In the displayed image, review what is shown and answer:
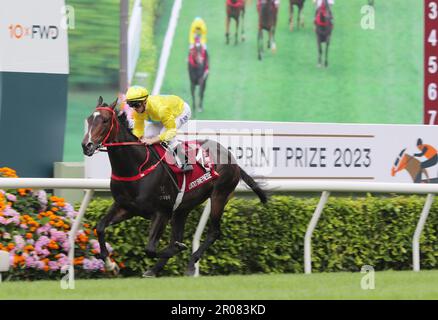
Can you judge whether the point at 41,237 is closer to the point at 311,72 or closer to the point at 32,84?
the point at 32,84

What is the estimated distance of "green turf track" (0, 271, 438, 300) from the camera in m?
6.21

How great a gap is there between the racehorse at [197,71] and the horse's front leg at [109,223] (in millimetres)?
12567

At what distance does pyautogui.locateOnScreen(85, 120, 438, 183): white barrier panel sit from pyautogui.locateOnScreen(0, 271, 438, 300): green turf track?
1.35 m

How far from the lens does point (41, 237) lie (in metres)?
7.57

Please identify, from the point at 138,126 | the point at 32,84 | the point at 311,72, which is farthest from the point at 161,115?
the point at 311,72

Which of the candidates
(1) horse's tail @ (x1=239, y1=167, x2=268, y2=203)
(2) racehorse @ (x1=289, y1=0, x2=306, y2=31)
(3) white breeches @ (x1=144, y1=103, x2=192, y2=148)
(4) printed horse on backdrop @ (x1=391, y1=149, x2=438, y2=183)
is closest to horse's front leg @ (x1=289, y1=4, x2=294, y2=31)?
(2) racehorse @ (x1=289, y1=0, x2=306, y2=31)

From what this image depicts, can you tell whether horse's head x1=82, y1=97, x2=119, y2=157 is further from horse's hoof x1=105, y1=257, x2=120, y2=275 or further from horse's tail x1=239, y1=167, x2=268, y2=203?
horse's tail x1=239, y1=167, x2=268, y2=203

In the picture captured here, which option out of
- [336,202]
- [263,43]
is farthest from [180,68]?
[336,202]

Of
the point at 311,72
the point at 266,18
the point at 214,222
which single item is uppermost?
the point at 266,18

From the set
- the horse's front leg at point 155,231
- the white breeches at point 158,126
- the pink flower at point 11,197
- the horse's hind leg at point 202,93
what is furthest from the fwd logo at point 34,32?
the horse's hind leg at point 202,93

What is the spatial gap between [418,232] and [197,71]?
39.7ft

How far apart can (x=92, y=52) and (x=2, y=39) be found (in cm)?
910

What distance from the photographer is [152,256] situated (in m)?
7.52

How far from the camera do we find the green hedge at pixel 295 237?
806 centimetres
